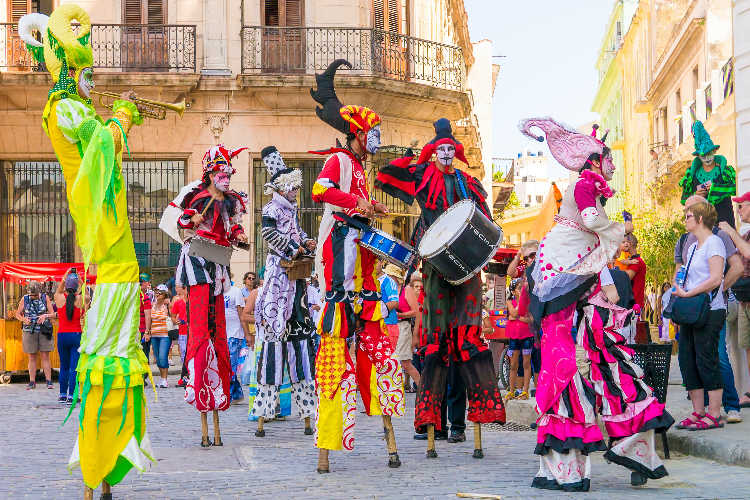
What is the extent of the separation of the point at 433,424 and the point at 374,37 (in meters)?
17.2

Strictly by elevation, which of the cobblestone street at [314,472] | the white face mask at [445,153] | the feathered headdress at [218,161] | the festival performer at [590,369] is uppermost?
the feathered headdress at [218,161]

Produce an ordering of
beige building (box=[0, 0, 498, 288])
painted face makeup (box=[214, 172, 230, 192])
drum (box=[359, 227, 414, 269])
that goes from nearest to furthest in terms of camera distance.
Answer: drum (box=[359, 227, 414, 269]) → painted face makeup (box=[214, 172, 230, 192]) → beige building (box=[0, 0, 498, 288])

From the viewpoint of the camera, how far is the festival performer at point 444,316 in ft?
25.5

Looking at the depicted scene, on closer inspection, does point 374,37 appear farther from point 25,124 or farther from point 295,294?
point 295,294

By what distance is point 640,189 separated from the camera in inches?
2012

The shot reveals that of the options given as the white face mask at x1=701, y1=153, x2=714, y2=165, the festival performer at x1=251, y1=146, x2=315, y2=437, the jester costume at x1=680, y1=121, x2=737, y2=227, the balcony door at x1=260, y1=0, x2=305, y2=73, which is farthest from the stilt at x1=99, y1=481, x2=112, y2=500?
the balcony door at x1=260, y1=0, x2=305, y2=73

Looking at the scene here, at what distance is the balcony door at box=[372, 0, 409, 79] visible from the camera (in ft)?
78.8

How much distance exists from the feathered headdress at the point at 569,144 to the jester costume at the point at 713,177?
3.33m

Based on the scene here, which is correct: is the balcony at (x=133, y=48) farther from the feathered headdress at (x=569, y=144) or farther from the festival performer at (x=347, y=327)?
the feathered headdress at (x=569, y=144)

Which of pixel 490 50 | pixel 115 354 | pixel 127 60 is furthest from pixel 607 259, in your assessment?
pixel 490 50

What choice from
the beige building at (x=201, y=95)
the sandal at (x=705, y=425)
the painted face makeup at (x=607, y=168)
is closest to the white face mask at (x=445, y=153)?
the painted face makeup at (x=607, y=168)

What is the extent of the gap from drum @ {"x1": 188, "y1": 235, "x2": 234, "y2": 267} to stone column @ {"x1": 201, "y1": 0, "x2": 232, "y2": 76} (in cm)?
1552

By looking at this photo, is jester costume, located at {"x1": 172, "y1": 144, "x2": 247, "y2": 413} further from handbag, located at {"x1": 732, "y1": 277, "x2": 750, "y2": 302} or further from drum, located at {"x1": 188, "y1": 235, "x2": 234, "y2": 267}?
handbag, located at {"x1": 732, "y1": 277, "x2": 750, "y2": 302}

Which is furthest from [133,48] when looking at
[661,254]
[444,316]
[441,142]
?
[444,316]
